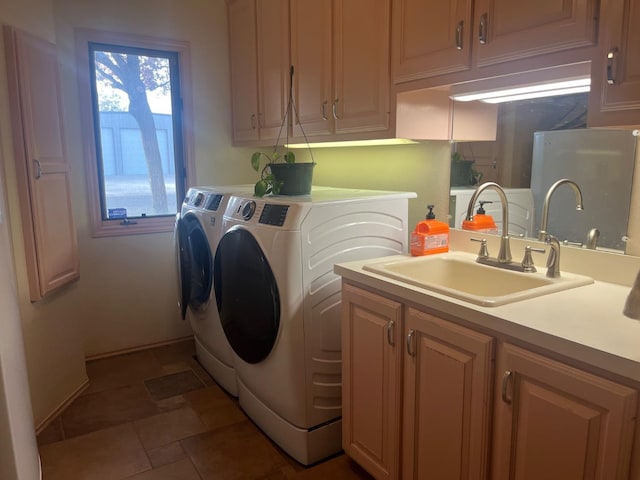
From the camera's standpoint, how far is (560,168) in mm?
1733

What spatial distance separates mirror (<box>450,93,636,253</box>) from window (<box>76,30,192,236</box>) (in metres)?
2.14

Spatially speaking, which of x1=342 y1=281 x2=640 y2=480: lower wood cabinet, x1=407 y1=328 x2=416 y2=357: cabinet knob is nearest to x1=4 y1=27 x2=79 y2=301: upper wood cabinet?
x1=342 y1=281 x2=640 y2=480: lower wood cabinet

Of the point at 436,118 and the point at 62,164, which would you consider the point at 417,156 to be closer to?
the point at 436,118

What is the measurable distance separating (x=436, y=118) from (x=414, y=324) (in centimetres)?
100

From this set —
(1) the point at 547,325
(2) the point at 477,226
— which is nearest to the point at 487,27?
(2) the point at 477,226

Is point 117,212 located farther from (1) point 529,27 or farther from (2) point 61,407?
(1) point 529,27

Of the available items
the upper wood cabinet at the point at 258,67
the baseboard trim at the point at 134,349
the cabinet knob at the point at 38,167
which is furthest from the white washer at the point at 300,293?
the baseboard trim at the point at 134,349

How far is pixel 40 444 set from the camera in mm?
2217

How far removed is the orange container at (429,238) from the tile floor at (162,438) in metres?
0.98

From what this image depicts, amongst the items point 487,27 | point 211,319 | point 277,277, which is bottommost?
point 211,319

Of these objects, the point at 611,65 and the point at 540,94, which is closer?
the point at 611,65

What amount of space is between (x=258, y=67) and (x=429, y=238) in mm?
1659

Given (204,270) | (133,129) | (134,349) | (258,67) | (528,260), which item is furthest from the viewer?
(134,349)

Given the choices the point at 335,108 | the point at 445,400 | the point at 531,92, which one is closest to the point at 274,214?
the point at 335,108
